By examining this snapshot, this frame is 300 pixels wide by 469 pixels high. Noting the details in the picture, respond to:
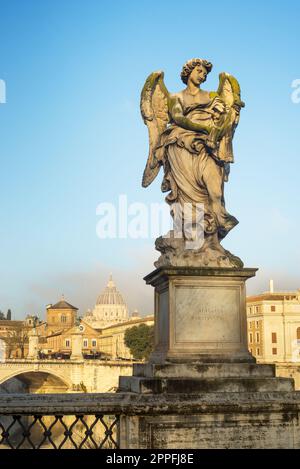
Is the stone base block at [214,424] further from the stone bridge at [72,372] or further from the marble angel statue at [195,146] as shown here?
the stone bridge at [72,372]

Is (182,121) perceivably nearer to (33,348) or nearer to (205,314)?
(205,314)

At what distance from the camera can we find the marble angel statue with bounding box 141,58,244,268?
324 inches

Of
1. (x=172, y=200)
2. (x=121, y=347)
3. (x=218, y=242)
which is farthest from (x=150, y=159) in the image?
(x=121, y=347)

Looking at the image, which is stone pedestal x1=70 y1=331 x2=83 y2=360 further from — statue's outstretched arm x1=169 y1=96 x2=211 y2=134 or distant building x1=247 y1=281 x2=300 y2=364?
statue's outstretched arm x1=169 y1=96 x2=211 y2=134

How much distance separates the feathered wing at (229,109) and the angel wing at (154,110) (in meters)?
0.88

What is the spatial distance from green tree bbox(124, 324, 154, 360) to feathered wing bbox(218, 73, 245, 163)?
3387 inches

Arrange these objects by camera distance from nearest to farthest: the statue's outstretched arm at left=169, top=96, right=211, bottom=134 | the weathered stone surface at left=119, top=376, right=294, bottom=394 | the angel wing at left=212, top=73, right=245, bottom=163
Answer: the weathered stone surface at left=119, top=376, right=294, bottom=394 → the statue's outstretched arm at left=169, top=96, right=211, bottom=134 → the angel wing at left=212, top=73, right=245, bottom=163

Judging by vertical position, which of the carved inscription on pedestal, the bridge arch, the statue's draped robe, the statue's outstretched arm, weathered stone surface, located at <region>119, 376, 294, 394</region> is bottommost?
the bridge arch

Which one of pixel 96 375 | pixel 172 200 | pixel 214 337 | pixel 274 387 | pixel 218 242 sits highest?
pixel 172 200

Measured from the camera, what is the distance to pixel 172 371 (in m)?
7.24

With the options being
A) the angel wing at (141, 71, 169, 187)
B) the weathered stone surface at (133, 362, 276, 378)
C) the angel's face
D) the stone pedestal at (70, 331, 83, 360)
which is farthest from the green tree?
the weathered stone surface at (133, 362, 276, 378)
